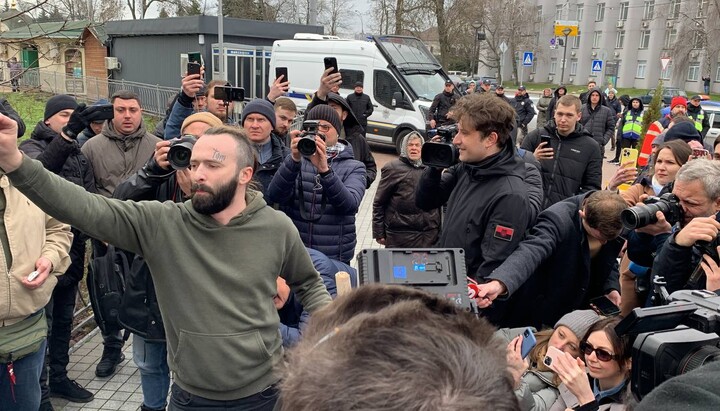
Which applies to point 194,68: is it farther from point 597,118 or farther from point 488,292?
point 597,118

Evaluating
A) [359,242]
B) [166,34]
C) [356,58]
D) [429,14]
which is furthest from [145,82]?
[359,242]

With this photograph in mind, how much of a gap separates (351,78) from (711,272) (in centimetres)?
1356

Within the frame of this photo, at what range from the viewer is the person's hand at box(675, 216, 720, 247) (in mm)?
2748

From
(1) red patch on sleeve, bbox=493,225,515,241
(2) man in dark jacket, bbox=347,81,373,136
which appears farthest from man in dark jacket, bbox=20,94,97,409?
(2) man in dark jacket, bbox=347,81,373,136

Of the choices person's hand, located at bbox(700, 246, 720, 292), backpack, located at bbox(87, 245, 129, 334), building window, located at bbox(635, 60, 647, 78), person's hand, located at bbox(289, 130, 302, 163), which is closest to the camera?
person's hand, located at bbox(700, 246, 720, 292)

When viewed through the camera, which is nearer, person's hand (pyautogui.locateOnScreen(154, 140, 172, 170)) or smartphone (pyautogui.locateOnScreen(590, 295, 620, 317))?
person's hand (pyautogui.locateOnScreen(154, 140, 172, 170))

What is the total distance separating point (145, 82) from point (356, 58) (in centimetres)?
1296

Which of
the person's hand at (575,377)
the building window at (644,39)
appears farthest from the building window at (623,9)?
Answer: the person's hand at (575,377)

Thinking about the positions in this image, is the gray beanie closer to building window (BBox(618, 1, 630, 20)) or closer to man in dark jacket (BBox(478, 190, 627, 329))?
man in dark jacket (BBox(478, 190, 627, 329))

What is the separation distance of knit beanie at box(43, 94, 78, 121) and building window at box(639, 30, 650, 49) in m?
63.6

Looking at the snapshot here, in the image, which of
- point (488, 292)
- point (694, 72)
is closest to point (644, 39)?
point (694, 72)

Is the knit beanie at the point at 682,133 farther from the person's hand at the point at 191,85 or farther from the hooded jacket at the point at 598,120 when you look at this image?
the hooded jacket at the point at 598,120

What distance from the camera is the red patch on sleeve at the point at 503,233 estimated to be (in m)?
3.02

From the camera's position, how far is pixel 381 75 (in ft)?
49.8
